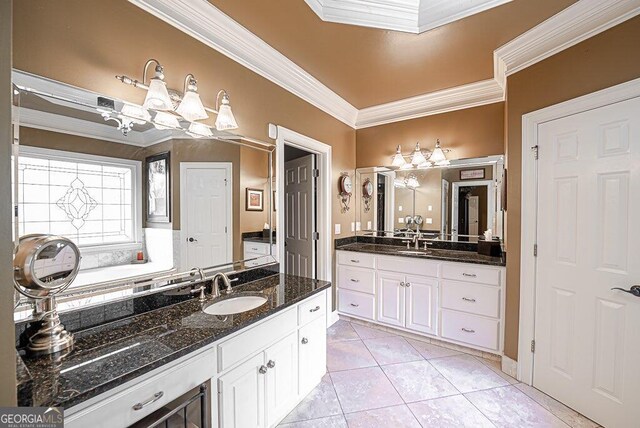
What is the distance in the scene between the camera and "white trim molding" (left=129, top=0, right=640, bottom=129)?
1.55m

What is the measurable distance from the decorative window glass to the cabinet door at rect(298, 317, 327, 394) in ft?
3.98

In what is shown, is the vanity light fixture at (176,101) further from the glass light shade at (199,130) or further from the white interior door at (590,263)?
the white interior door at (590,263)

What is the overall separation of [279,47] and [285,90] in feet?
1.29

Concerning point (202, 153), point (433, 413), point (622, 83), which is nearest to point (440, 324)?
point (433, 413)

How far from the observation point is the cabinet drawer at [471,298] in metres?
2.36

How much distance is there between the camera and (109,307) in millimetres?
1286

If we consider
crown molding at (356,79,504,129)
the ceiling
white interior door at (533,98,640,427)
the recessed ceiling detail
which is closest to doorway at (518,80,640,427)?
white interior door at (533,98,640,427)

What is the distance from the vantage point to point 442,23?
6.12ft

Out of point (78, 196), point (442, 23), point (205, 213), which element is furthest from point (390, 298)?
point (78, 196)

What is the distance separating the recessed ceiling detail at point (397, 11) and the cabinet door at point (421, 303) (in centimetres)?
220

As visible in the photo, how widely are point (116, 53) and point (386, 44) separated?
1812 millimetres

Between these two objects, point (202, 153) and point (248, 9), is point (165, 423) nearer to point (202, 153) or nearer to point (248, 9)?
point (202, 153)

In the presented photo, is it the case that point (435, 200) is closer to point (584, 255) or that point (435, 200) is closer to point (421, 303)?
point (421, 303)

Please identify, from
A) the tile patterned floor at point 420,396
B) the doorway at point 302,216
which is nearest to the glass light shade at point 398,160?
the doorway at point 302,216
